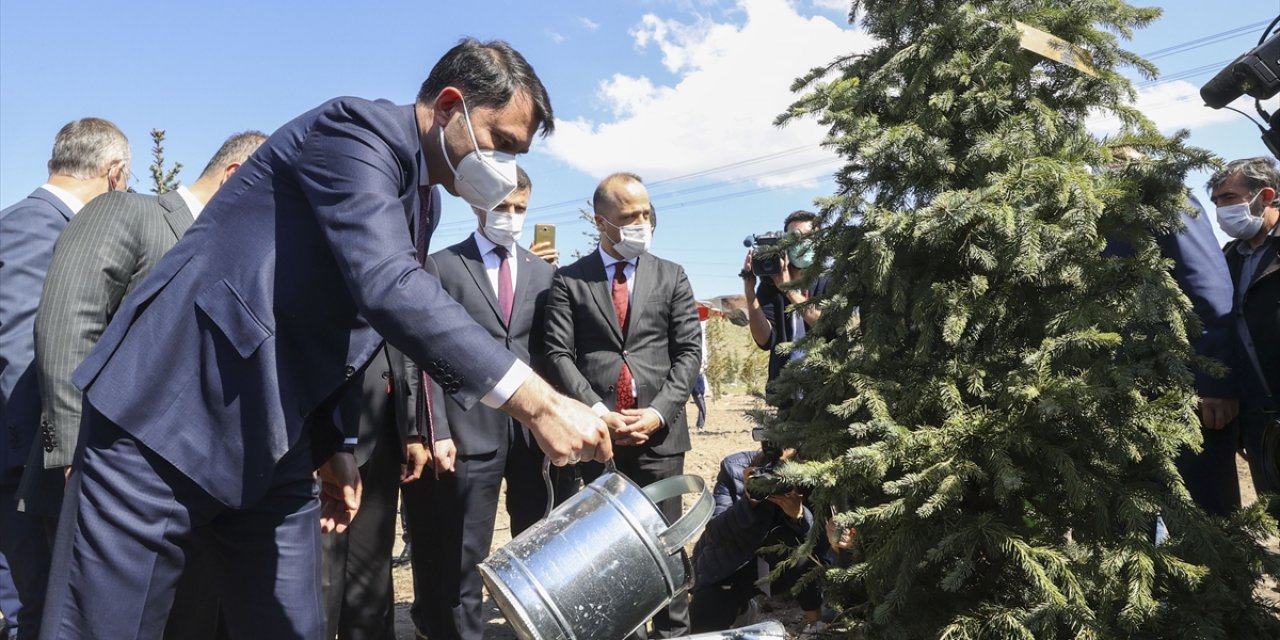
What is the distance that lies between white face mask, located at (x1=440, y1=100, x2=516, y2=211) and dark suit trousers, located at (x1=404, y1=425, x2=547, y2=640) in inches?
70.6

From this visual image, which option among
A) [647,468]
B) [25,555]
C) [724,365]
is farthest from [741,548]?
[724,365]

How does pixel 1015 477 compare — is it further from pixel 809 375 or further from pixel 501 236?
pixel 501 236

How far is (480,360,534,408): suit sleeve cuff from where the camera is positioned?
5.89ft

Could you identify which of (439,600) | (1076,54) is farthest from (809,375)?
(439,600)

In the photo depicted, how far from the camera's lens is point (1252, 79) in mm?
2641

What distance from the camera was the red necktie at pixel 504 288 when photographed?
4.05 metres

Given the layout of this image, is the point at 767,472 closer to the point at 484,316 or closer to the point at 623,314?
the point at 623,314

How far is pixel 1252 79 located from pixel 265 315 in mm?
2879

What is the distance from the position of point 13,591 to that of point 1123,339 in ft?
13.6

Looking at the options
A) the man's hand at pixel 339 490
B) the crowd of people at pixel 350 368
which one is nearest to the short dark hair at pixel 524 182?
the crowd of people at pixel 350 368

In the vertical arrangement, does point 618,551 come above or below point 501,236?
below

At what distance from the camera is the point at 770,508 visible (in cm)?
357

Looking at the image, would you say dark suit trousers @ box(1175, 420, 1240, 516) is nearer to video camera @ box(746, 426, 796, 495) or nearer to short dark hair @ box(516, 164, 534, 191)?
video camera @ box(746, 426, 796, 495)

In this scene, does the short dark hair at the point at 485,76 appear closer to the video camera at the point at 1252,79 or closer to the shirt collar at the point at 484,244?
the shirt collar at the point at 484,244
